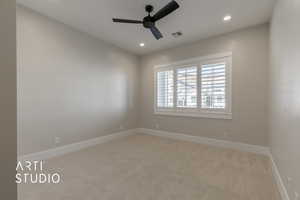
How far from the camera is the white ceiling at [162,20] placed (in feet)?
8.84

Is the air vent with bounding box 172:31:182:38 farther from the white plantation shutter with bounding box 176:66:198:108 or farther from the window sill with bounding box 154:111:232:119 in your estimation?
the window sill with bounding box 154:111:232:119

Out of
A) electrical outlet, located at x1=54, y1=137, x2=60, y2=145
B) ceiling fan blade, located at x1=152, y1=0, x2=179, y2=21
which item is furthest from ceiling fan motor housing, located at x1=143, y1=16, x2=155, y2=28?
electrical outlet, located at x1=54, y1=137, x2=60, y2=145

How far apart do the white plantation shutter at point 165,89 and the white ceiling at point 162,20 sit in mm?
1241

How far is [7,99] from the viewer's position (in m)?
0.77

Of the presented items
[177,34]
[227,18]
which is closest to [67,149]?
[177,34]

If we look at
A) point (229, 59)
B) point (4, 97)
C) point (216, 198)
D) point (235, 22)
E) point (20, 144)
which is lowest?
point (216, 198)

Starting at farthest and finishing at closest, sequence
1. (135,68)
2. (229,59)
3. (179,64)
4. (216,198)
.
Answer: (135,68) → (179,64) → (229,59) → (216,198)

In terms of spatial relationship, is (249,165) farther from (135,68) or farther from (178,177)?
(135,68)

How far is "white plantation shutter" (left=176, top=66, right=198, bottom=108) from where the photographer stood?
4.29 m

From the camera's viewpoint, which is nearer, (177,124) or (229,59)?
(229,59)

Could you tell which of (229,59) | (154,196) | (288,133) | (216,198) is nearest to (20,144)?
(154,196)

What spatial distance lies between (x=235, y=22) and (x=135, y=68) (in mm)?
3328

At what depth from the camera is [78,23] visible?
3.46 m

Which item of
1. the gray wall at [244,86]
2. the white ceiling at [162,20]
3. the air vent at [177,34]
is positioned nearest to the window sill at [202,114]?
the gray wall at [244,86]
